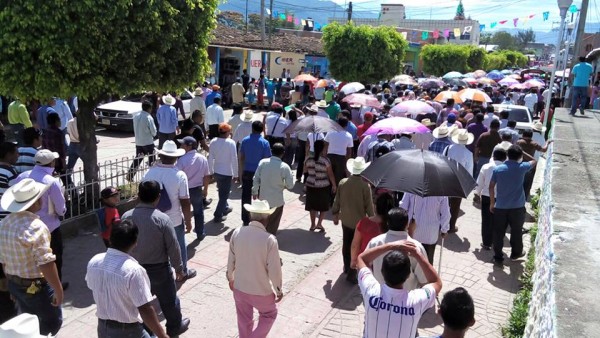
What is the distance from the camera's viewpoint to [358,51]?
68.2 ft

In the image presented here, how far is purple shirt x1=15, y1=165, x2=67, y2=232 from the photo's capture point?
17.2ft

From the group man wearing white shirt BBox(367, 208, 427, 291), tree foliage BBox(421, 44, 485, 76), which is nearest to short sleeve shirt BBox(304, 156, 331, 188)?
man wearing white shirt BBox(367, 208, 427, 291)

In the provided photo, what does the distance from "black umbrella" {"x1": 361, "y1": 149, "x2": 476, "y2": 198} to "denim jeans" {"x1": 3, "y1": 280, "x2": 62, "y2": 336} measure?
3170 millimetres

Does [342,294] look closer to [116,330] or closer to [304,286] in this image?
[304,286]

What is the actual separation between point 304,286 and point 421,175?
89.6 inches

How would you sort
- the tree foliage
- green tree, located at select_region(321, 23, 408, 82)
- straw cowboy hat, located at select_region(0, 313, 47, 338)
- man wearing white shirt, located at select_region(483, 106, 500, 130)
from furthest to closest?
the tree foliage → green tree, located at select_region(321, 23, 408, 82) → man wearing white shirt, located at select_region(483, 106, 500, 130) → straw cowboy hat, located at select_region(0, 313, 47, 338)

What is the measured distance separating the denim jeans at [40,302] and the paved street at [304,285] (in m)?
0.88

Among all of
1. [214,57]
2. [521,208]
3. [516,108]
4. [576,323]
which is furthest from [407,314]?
[214,57]

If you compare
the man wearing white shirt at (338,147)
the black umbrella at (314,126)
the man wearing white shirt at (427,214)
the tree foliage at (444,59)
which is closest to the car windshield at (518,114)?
the man wearing white shirt at (338,147)

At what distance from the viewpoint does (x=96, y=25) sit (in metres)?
6.50

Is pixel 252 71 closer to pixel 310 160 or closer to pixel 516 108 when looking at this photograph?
pixel 516 108

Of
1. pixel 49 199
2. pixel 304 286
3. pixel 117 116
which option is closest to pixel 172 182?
pixel 49 199

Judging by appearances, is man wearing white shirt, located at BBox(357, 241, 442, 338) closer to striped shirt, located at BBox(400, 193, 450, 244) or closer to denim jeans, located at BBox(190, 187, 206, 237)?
striped shirt, located at BBox(400, 193, 450, 244)

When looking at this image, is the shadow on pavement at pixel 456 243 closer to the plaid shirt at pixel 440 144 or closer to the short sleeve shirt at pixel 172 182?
the plaid shirt at pixel 440 144
